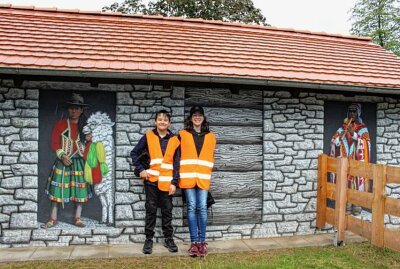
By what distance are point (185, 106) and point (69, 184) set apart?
2.07 metres

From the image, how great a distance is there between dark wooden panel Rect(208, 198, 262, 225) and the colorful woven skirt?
194 centimetres

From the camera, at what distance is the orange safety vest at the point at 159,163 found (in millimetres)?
4961

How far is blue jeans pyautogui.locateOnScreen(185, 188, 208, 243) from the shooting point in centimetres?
490

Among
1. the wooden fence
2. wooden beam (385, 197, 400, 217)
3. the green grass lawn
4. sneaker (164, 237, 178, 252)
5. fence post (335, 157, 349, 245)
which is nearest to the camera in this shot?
the green grass lawn

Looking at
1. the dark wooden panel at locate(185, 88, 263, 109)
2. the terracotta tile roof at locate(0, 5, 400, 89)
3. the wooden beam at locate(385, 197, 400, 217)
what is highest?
the terracotta tile roof at locate(0, 5, 400, 89)

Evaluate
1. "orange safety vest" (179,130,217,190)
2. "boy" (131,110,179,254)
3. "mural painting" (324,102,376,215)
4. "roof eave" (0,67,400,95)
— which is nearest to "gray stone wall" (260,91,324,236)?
"mural painting" (324,102,376,215)

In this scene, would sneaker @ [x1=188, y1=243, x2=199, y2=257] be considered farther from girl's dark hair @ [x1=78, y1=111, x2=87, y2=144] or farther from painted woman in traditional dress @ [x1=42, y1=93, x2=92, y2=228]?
girl's dark hair @ [x1=78, y1=111, x2=87, y2=144]

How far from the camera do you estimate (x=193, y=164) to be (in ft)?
16.2

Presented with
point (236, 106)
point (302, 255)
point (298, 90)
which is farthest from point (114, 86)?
point (302, 255)

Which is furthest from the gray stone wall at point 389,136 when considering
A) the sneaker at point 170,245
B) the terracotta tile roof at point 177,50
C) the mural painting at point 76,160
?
the mural painting at point 76,160

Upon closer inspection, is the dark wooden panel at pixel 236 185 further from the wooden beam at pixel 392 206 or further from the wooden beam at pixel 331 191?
the wooden beam at pixel 392 206

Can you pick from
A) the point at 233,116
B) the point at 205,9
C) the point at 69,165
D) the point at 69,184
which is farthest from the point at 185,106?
the point at 205,9

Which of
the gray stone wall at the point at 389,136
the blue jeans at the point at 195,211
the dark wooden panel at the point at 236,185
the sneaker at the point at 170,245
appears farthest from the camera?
the gray stone wall at the point at 389,136

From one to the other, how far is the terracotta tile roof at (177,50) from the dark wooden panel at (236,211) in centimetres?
198
